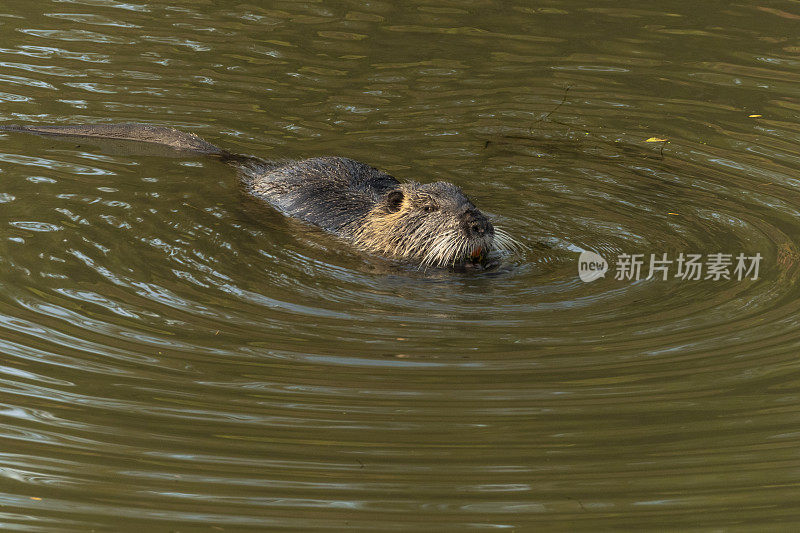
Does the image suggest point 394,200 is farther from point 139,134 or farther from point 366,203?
point 139,134

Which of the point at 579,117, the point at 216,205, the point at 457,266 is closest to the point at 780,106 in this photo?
the point at 579,117

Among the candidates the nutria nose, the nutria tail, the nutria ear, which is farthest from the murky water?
the nutria ear

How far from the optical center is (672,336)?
4922mm

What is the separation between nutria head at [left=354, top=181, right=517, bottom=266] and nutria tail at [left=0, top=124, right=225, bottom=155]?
1.63 m

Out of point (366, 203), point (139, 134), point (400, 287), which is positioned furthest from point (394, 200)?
point (139, 134)

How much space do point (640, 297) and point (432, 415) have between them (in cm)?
173

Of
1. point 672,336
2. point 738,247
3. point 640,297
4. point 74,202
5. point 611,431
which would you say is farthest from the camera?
point 74,202

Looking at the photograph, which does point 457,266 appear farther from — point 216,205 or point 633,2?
point 633,2

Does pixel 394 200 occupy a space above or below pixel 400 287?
above

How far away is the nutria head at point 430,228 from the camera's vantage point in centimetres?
600

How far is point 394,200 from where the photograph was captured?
6523 millimetres

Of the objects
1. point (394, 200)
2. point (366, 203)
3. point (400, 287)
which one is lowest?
point (400, 287)

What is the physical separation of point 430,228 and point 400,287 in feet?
2.13

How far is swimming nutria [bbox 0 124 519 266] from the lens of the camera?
6074 mm
